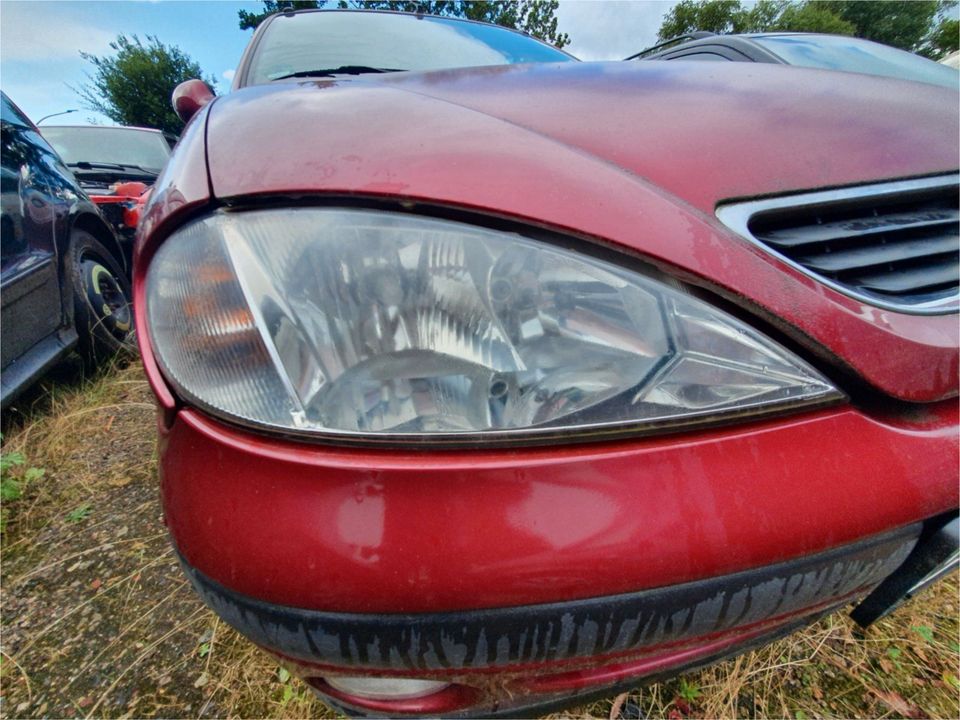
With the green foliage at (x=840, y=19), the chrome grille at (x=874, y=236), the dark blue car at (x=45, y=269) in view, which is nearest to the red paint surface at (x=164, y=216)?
the chrome grille at (x=874, y=236)

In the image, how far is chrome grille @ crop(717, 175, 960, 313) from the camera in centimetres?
60

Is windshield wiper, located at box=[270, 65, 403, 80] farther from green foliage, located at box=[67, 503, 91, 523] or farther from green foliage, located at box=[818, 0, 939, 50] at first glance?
green foliage, located at box=[818, 0, 939, 50]

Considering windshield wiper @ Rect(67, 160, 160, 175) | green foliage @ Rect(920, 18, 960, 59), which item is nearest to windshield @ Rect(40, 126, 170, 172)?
windshield wiper @ Rect(67, 160, 160, 175)

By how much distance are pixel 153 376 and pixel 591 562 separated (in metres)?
0.58

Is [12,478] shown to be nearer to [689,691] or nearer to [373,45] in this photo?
[373,45]

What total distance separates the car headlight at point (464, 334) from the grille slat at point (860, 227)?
0.52 ft

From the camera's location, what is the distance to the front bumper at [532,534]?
1.61ft

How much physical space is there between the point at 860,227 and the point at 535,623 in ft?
2.17

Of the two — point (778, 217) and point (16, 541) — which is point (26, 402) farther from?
point (778, 217)

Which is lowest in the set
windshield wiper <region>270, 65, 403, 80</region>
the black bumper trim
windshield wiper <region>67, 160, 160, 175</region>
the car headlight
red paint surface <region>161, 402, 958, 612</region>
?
windshield wiper <region>67, 160, 160, 175</region>

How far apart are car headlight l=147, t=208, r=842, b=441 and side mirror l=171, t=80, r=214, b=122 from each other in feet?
3.85

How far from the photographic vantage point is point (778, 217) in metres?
0.62

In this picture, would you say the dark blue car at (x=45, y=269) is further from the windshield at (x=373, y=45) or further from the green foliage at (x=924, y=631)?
the green foliage at (x=924, y=631)

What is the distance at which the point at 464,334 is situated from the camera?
549 mm
